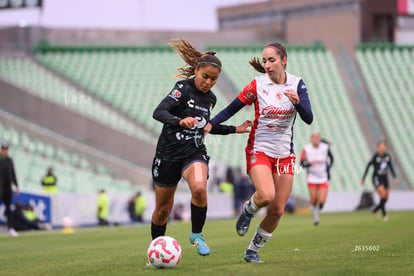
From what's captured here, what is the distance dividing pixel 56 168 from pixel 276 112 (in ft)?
75.8

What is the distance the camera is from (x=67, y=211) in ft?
94.2

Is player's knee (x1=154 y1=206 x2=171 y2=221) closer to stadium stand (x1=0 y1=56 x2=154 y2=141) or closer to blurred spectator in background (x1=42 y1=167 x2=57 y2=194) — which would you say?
blurred spectator in background (x1=42 y1=167 x2=57 y2=194)

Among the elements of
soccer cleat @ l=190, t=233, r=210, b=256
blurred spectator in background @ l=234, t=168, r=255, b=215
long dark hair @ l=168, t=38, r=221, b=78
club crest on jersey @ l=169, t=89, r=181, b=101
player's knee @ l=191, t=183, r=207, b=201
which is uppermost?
long dark hair @ l=168, t=38, r=221, b=78

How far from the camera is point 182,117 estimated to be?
1123 cm

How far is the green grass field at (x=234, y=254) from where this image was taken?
34.3 feet

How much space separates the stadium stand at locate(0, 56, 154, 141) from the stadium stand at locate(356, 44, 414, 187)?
37.0 ft

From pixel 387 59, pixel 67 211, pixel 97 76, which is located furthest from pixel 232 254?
pixel 387 59

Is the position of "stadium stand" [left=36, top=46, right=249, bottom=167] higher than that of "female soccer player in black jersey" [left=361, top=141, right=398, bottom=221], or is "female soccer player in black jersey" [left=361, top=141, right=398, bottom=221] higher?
"stadium stand" [left=36, top=46, right=249, bottom=167]

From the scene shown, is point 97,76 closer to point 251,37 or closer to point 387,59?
point 251,37

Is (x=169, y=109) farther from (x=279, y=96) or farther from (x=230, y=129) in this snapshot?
(x=279, y=96)

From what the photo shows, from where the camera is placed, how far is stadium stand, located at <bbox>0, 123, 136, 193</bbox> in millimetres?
32125

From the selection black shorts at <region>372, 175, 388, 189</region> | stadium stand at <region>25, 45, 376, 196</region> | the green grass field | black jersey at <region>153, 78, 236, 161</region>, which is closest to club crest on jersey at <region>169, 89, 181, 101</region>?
black jersey at <region>153, 78, 236, 161</region>

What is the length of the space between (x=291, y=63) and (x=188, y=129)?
→ 116ft

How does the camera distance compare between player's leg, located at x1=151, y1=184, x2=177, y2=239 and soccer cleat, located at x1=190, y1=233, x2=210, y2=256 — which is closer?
soccer cleat, located at x1=190, y1=233, x2=210, y2=256
